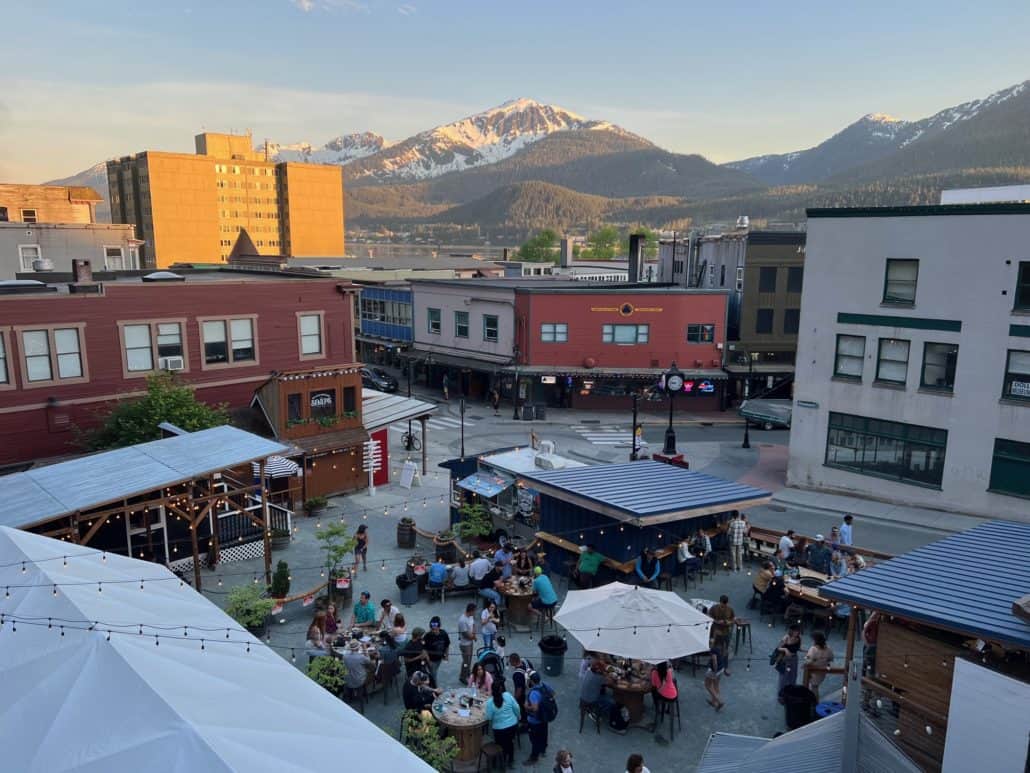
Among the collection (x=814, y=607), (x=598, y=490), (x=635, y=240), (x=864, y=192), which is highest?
(x=864, y=192)

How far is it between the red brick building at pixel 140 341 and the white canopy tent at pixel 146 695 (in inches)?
506

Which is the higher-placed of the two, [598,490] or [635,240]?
[635,240]

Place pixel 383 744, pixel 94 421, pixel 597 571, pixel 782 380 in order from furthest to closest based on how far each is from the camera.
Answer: pixel 782 380 → pixel 94 421 → pixel 597 571 → pixel 383 744

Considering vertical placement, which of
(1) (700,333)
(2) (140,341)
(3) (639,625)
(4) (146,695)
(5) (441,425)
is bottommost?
(5) (441,425)

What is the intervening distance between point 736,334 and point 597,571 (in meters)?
35.0

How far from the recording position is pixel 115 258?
59.8 meters

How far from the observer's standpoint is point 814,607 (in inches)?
693

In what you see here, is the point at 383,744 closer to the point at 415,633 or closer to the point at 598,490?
the point at 415,633

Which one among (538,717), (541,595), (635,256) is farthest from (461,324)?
(538,717)

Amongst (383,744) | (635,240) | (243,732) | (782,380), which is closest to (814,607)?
(383,744)

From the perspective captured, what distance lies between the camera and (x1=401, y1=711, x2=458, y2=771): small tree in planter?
12.0 metres

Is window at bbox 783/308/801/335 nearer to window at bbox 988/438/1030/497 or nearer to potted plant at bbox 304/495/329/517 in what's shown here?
window at bbox 988/438/1030/497

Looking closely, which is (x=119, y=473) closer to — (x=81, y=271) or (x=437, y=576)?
(x=437, y=576)

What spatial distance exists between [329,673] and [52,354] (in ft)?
52.3
